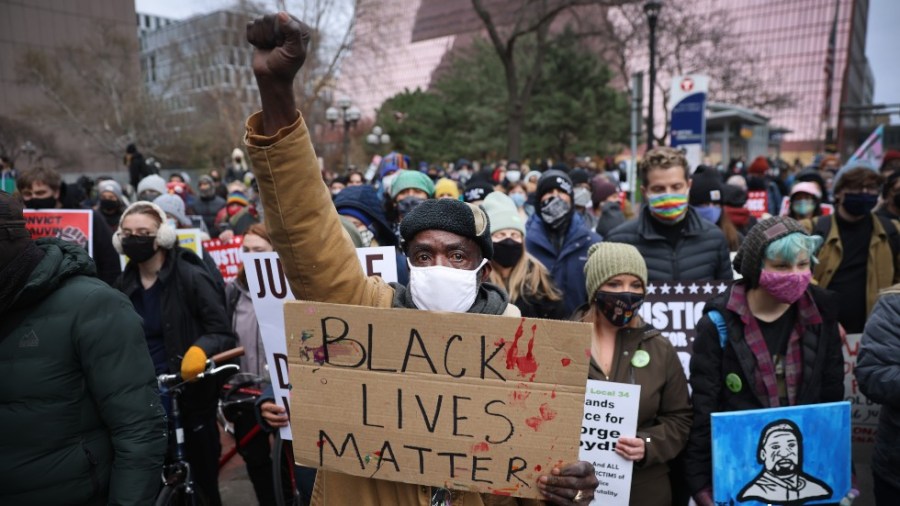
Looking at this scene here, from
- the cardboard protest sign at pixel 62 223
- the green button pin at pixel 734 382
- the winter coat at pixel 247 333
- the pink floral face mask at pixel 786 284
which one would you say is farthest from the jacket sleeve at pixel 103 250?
the pink floral face mask at pixel 786 284

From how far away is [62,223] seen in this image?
4809 millimetres

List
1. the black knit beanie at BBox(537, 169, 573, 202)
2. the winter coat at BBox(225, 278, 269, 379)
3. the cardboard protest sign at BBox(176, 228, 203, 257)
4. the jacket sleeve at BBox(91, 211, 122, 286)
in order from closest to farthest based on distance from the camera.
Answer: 1. the winter coat at BBox(225, 278, 269, 379)
2. the black knit beanie at BBox(537, 169, 573, 202)
3. the jacket sleeve at BBox(91, 211, 122, 286)
4. the cardboard protest sign at BBox(176, 228, 203, 257)

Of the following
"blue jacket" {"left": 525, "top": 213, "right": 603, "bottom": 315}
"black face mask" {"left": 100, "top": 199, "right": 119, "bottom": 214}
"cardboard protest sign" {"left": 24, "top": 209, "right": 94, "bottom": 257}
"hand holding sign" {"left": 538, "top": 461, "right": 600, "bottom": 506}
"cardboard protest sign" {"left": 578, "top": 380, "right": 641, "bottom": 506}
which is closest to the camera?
"hand holding sign" {"left": 538, "top": 461, "right": 600, "bottom": 506}

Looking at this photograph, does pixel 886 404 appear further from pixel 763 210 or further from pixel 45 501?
pixel 763 210

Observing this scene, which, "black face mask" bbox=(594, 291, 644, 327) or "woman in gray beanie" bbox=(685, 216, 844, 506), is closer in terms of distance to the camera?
"woman in gray beanie" bbox=(685, 216, 844, 506)

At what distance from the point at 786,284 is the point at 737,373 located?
0.43 metres

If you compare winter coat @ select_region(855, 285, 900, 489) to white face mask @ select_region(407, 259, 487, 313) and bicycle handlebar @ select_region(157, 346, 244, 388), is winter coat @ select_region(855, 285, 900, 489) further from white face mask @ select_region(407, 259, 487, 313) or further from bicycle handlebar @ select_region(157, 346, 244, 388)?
bicycle handlebar @ select_region(157, 346, 244, 388)

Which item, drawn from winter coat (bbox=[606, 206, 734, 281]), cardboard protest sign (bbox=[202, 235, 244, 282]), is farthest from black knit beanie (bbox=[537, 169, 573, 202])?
cardboard protest sign (bbox=[202, 235, 244, 282])

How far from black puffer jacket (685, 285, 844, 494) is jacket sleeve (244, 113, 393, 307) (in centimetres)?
165

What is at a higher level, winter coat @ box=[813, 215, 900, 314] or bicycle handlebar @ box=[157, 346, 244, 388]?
winter coat @ box=[813, 215, 900, 314]

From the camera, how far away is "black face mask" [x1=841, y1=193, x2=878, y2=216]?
4.06 m

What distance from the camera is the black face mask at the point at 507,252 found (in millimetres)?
3807

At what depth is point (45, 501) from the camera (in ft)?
6.71

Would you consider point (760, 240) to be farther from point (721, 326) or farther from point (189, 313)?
point (189, 313)
